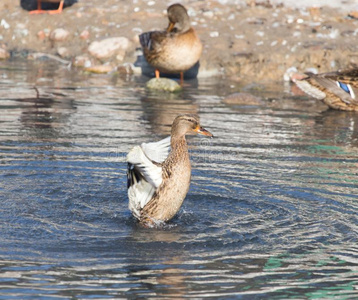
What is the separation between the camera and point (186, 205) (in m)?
7.32

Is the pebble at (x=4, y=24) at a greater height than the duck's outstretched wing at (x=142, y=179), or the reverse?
the duck's outstretched wing at (x=142, y=179)

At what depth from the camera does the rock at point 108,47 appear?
1585cm

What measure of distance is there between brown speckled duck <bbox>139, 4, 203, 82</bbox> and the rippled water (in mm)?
1417

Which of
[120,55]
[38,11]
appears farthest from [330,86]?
[38,11]

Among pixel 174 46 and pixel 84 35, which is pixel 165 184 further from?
pixel 84 35

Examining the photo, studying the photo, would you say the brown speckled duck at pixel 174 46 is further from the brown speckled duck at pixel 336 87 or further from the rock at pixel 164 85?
the brown speckled duck at pixel 336 87

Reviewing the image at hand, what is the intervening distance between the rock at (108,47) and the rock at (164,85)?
2.28 m

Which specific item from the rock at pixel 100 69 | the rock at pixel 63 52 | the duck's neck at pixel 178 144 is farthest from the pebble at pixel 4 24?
the duck's neck at pixel 178 144

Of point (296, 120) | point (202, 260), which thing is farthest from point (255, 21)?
point (202, 260)

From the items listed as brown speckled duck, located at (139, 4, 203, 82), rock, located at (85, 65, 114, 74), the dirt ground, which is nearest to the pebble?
the dirt ground

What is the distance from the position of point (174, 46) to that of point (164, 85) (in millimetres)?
801

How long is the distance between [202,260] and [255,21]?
1128 cm

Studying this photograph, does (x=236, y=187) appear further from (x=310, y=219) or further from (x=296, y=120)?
(x=296, y=120)

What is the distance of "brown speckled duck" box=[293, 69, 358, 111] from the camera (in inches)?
488
